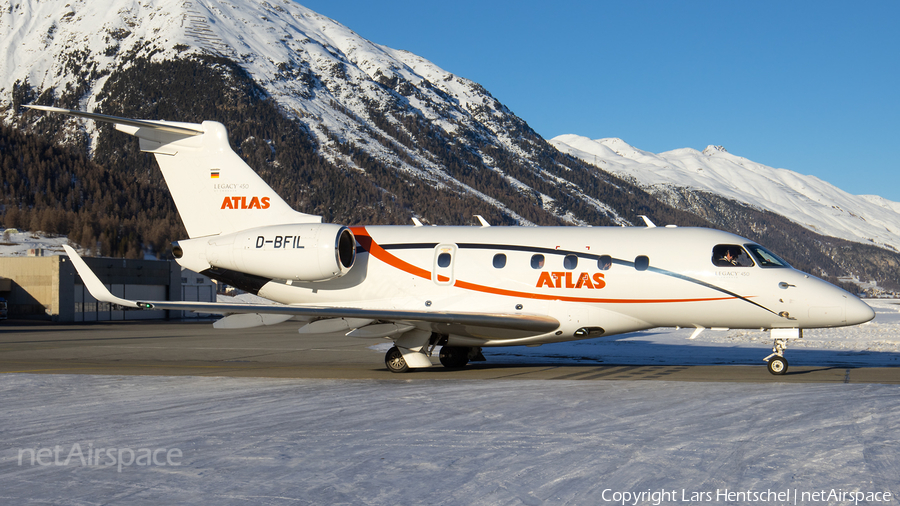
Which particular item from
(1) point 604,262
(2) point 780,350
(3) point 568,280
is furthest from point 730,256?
(3) point 568,280

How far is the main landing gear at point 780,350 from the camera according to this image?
16.0 metres

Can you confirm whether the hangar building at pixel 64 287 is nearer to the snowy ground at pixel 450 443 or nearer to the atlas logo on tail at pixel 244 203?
the atlas logo on tail at pixel 244 203

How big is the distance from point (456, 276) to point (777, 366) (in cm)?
721

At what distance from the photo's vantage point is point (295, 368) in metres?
18.7

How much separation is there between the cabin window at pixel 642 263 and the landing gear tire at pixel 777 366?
3.25 metres

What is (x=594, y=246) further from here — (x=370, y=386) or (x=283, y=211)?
(x=283, y=211)

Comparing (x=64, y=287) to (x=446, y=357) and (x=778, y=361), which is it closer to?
(x=446, y=357)

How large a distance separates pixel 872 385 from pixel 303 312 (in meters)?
11.0

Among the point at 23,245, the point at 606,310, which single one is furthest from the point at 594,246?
the point at 23,245

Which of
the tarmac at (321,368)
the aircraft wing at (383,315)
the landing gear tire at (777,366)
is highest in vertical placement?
the aircraft wing at (383,315)

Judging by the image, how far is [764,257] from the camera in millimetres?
16484

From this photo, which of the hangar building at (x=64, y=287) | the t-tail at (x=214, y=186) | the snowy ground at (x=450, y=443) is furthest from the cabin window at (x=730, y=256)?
the hangar building at (x=64, y=287)

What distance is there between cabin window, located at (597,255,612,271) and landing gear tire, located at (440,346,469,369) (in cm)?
405

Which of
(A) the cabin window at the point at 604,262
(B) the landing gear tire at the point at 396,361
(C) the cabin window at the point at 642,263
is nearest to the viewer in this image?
(C) the cabin window at the point at 642,263
